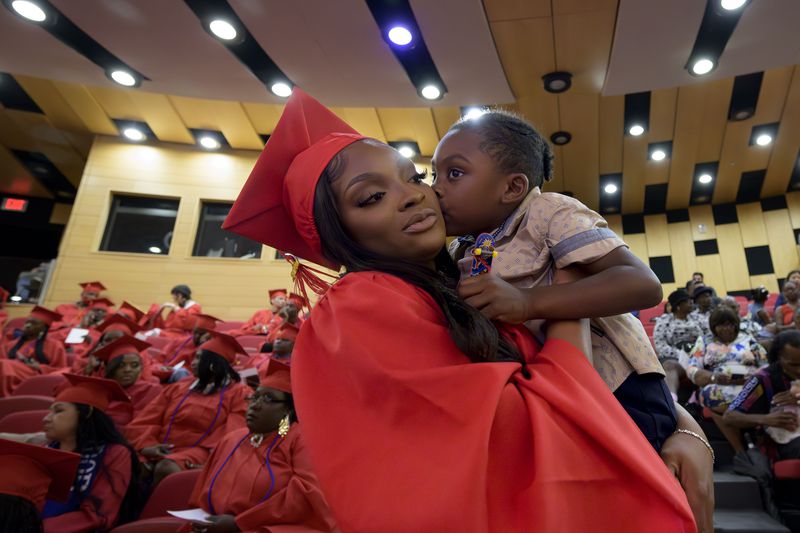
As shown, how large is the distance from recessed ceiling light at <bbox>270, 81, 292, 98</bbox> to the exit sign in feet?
30.0

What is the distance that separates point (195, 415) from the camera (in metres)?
3.70

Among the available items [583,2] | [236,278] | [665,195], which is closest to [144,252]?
[236,278]

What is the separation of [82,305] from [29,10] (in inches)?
169

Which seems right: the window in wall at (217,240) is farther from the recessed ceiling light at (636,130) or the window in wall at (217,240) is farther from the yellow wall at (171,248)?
the recessed ceiling light at (636,130)

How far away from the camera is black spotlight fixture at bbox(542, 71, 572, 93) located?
20.3 ft

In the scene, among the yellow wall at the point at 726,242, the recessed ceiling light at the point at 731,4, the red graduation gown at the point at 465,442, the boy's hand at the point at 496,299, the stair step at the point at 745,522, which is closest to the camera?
the red graduation gown at the point at 465,442

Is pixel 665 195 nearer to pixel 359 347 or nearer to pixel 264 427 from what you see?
pixel 264 427

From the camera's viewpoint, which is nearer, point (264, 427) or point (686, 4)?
point (264, 427)

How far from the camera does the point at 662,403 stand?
865 mm

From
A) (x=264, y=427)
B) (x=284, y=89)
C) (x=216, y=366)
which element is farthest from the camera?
(x=284, y=89)

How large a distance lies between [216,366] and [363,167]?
3.49 meters

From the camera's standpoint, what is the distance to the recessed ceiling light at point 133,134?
344 inches

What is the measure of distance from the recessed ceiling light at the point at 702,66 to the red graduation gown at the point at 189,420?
5981 mm

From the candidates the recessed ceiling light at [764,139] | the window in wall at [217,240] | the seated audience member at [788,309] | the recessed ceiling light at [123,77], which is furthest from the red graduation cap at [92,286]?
the recessed ceiling light at [764,139]
